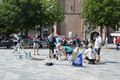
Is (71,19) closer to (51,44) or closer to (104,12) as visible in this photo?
(104,12)

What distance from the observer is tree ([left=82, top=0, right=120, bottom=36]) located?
56625mm

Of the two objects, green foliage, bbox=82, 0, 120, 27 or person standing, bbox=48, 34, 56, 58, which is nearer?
person standing, bbox=48, 34, 56, 58

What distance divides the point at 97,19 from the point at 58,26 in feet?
143

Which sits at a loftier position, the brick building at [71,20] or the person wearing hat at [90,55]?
the brick building at [71,20]

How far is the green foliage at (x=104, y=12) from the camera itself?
5662 cm

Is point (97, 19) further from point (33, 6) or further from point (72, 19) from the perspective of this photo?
point (72, 19)

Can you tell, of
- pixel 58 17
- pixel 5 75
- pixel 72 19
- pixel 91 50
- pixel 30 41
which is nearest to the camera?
pixel 5 75

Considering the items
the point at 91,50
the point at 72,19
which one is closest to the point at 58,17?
the point at 72,19

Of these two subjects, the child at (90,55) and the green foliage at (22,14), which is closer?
the child at (90,55)

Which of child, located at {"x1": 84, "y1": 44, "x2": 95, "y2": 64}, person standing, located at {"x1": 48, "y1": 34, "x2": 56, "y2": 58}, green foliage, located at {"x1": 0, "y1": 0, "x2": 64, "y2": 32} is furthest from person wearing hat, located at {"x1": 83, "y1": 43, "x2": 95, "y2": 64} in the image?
green foliage, located at {"x1": 0, "y1": 0, "x2": 64, "y2": 32}

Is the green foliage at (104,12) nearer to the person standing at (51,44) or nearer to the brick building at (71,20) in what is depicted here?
the person standing at (51,44)

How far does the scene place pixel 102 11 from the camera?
188ft

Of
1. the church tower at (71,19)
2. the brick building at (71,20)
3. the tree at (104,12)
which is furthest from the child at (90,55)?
the church tower at (71,19)

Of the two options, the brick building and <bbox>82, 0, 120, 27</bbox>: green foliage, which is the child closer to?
<bbox>82, 0, 120, 27</bbox>: green foliage
